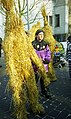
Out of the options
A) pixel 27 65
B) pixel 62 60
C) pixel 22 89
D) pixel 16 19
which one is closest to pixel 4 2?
pixel 16 19

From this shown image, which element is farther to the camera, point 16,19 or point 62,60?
point 62,60

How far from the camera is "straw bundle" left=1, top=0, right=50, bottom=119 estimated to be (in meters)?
4.80

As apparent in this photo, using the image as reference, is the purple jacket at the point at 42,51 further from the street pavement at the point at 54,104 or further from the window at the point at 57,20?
the window at the point at 57,20

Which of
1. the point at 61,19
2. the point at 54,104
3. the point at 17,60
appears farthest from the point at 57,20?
the point at 17,60

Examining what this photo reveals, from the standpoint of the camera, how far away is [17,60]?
4.91 meters

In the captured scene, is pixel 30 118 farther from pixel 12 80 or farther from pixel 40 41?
pixel 40 41

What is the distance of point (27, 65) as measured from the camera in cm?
504

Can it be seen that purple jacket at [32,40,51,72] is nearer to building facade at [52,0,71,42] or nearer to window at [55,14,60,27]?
building facade at [52,0,71,42]

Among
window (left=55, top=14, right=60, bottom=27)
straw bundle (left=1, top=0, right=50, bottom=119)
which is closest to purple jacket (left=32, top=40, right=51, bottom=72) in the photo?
straw bundle (left=1, top=0, right=50, bottom=119)

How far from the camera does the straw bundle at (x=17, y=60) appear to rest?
4.80 meters

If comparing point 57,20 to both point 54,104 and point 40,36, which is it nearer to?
point 40,36

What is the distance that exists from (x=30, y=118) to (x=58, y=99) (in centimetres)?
144

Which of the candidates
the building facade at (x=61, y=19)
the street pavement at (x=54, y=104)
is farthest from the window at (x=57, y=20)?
the street pavement at (x=54, y=104)

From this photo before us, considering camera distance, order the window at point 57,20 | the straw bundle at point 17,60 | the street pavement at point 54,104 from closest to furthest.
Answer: the straw bundle at point 17,60 → the street pavement at point 54,104 → the window at point 57,20
